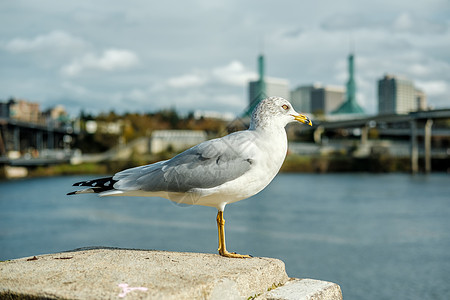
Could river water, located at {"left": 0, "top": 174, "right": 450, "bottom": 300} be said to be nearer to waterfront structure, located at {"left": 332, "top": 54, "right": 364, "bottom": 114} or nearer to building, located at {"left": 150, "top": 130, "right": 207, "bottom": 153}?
building, located at {"left": 150, "top": 130, "right": 207, "bottom": 153}

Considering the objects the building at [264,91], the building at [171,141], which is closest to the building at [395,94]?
the building at [171,141]

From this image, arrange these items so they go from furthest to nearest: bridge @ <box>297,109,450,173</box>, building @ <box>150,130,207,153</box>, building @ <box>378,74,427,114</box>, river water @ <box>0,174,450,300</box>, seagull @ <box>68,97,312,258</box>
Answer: building @ <box>378,74,427,114</box>
building @ <box>150,130,207,153</box>
bridge @ <box>297,109,450,173</box>
river water @ <box>0,174,450,300</box>
seagull @ <box>68,97,312,258</box>

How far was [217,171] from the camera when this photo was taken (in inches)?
163

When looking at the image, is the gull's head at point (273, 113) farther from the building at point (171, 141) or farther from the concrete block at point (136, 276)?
the building at point (171, 141)

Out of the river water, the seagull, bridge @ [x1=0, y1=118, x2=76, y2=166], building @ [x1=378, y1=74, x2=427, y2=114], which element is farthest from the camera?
building @ [x1=378, y1=74, x2=427, y2=114]

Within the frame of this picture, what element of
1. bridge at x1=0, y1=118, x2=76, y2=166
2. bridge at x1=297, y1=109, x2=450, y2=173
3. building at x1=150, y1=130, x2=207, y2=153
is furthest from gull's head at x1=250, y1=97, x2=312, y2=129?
building at x1=150, y1=130, x2=207, y2=153

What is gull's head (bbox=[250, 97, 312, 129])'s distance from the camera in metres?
4.30

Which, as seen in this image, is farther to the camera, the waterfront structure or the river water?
the waterfront structure

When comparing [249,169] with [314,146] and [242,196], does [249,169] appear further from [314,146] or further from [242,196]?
[314,146]

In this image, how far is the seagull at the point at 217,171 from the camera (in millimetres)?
4137

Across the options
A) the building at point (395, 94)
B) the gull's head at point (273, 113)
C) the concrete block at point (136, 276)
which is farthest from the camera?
the building at point (395, 94)

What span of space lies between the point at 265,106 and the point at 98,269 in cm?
200

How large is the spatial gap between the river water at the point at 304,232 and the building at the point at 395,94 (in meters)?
60.7

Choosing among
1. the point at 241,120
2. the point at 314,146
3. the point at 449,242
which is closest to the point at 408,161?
the point at 314,146
